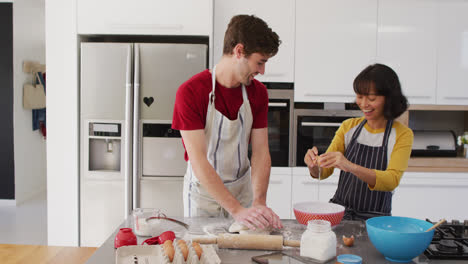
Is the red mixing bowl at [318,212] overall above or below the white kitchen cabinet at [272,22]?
below

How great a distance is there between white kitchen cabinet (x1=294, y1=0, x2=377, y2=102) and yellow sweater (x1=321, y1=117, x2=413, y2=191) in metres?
1.19

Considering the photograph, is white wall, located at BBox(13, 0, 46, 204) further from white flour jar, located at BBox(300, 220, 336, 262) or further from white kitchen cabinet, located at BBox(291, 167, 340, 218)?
white flour jar, located at BBox(300, 220, 336, 262)

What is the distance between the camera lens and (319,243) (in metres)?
1.24

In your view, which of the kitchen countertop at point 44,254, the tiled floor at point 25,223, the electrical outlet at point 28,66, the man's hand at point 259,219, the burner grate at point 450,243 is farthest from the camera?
the electrical outlet at point 28,66

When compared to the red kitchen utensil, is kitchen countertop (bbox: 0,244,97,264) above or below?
below

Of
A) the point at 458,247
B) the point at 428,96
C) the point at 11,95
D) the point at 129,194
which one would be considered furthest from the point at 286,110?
the point at 11,95

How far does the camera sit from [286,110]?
3.10 meters

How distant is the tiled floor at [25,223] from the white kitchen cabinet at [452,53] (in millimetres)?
3439

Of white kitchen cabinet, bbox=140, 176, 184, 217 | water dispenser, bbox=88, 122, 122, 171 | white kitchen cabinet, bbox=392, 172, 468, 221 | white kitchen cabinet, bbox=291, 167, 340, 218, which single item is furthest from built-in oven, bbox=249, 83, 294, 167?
water dispenser, bbox=88, 122, 122, 171

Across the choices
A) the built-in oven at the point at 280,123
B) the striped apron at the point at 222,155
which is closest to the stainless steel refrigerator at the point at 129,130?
the built-in oven at the point at 280,123

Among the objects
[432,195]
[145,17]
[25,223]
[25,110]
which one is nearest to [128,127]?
[145,17]

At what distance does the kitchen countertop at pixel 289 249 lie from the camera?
1253 millimetres

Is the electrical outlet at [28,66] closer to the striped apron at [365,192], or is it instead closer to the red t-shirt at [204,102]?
the red t-shirt at [204,102]

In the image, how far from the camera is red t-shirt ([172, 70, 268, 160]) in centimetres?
174
